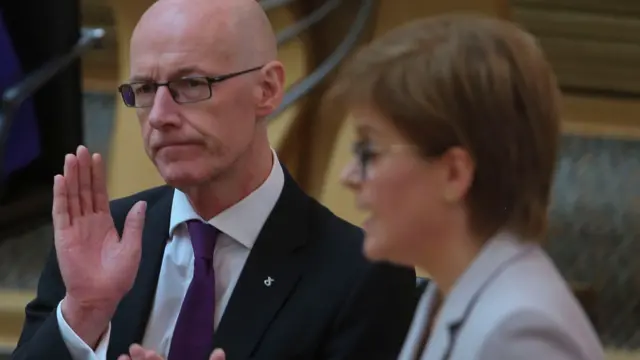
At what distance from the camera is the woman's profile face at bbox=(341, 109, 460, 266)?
3.38 ft

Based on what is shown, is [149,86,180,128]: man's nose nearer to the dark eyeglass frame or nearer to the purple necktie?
the purple necktie

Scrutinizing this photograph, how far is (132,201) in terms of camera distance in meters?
1.56

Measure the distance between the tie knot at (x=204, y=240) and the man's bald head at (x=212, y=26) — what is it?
0.78 feet

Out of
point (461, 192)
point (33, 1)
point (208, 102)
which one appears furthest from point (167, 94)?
point (33, 1)

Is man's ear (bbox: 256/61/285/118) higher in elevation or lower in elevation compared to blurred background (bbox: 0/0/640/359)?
higher

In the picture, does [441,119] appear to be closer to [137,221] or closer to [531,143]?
[531,143]

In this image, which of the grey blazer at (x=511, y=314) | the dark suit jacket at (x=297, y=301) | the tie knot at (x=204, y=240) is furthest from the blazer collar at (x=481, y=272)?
the tie knot at (x=204, y=240)

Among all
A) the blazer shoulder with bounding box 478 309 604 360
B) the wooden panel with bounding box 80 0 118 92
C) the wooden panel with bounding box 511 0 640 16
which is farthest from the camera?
the wooden panel with bounding box 80 0 118 92

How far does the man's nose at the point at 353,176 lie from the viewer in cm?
107

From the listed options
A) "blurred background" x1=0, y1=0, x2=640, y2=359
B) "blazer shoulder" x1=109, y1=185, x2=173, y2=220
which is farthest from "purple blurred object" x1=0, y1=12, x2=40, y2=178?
"blazer shoulder" x1=109, y1=185, x2=173, y2=220

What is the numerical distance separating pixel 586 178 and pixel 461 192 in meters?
3.00

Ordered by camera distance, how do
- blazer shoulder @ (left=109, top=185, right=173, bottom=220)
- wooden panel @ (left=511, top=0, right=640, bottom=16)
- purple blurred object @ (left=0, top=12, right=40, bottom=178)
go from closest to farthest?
blazer shoulder @ (left=109, top=185, right=173, bottom=220) → purple blurred object @ (left=0, top=12, right=40, bottom=178) → wooden panel @ (left=511, top=0, right=640, bottom=16)

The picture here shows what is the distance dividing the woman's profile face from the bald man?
328 mm

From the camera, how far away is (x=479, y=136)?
101cm
